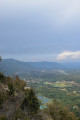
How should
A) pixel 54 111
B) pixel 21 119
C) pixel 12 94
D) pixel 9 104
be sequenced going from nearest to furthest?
pixel 21 119
pixel 9 104
pixel 12 94
pixel 54 111

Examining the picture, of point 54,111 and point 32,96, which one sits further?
point 54,111

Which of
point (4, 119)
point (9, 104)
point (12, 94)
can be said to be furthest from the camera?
point (12, 94)

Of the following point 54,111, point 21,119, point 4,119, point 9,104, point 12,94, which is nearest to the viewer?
point 4,119

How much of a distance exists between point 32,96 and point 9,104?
1682mm

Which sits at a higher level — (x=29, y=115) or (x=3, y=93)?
(x=3, y=93)

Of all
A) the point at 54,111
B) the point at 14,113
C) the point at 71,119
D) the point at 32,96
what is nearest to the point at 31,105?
the point at 32,96

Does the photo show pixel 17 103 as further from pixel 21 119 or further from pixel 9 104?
pixel 21 119

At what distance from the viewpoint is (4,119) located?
770 cm

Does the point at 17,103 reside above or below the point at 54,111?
above

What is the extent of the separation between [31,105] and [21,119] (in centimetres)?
148

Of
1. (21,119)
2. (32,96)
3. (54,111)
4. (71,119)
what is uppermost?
(32,96)

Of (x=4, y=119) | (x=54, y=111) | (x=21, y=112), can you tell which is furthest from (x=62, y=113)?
(x=4, y=119)

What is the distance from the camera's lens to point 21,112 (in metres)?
8.92

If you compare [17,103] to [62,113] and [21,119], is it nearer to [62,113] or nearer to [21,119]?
[21,119]
